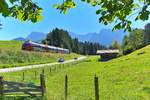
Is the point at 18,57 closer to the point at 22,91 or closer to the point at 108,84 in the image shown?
the point at 108,84

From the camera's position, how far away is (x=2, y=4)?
582 cm

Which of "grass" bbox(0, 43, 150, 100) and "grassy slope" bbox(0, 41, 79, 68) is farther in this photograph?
"grassy slope" bbox(0, 41, 79, 68)

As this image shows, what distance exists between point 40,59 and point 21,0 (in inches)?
4977

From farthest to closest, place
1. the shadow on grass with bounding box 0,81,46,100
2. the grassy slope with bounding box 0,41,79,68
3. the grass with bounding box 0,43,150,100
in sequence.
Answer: the grassy slope with bounding box 0,41,79,68 → the grass with bounding box 0,43,150,100 → the shadow on grass with bounding box 0,81,46,100

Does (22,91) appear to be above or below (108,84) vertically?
above

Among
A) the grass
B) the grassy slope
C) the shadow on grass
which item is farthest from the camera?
the grassy slope

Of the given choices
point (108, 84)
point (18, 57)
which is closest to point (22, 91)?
point (108, 84)

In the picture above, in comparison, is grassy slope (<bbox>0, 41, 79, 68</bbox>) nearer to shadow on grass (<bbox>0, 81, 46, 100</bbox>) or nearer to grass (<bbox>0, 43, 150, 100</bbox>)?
grass (<bbox>0, 43, 150, 100</bbox>)

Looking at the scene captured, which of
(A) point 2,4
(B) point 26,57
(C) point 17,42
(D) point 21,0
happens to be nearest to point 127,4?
(D) point 21,0

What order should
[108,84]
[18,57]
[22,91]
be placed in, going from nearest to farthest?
[22,91] < [108,84] < [18,57]

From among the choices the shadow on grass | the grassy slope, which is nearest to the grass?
the shadow on grass

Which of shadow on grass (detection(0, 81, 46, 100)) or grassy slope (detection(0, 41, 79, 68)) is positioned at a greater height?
grassy slope (detection(0, 41, 79, 68))

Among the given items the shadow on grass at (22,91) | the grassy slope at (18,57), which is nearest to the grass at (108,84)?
the shadow on grass at (22,91)

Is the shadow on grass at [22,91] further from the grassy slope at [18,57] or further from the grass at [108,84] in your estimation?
the grassy slope at [18,57]
